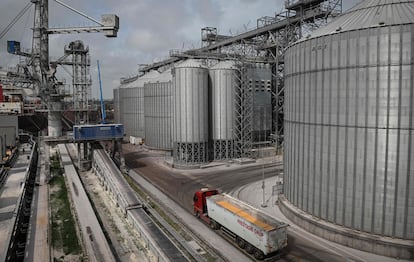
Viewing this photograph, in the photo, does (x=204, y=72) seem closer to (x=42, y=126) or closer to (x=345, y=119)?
(x=345, y=119)

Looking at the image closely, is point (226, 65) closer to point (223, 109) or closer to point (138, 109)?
point (223, 109)

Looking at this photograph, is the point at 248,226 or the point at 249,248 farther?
the point at 249,248

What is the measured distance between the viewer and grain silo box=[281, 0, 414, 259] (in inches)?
814

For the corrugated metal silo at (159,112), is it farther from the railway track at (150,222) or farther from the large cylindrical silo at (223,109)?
the railway track at (150,222)

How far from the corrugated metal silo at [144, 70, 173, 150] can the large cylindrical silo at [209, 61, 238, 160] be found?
14396 mm

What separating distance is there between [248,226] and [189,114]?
3146 centimetres

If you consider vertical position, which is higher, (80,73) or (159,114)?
(80,73)

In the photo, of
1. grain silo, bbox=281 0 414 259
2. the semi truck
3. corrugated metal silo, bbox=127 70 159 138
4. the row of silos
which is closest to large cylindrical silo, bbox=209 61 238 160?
the row of silos

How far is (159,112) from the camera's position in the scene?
6706 centimetres

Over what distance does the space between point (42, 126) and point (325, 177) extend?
9971cm

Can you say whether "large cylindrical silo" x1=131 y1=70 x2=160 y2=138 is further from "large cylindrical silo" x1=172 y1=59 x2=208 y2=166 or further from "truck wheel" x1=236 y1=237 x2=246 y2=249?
A: "truck wheel" x1=236 y1=237 x2=246 y2=249

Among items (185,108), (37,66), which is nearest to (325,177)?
(185,108)

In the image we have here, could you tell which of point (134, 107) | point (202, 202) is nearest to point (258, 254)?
point (202, 202)

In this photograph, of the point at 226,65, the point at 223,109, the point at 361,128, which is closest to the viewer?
the point at 361,128
